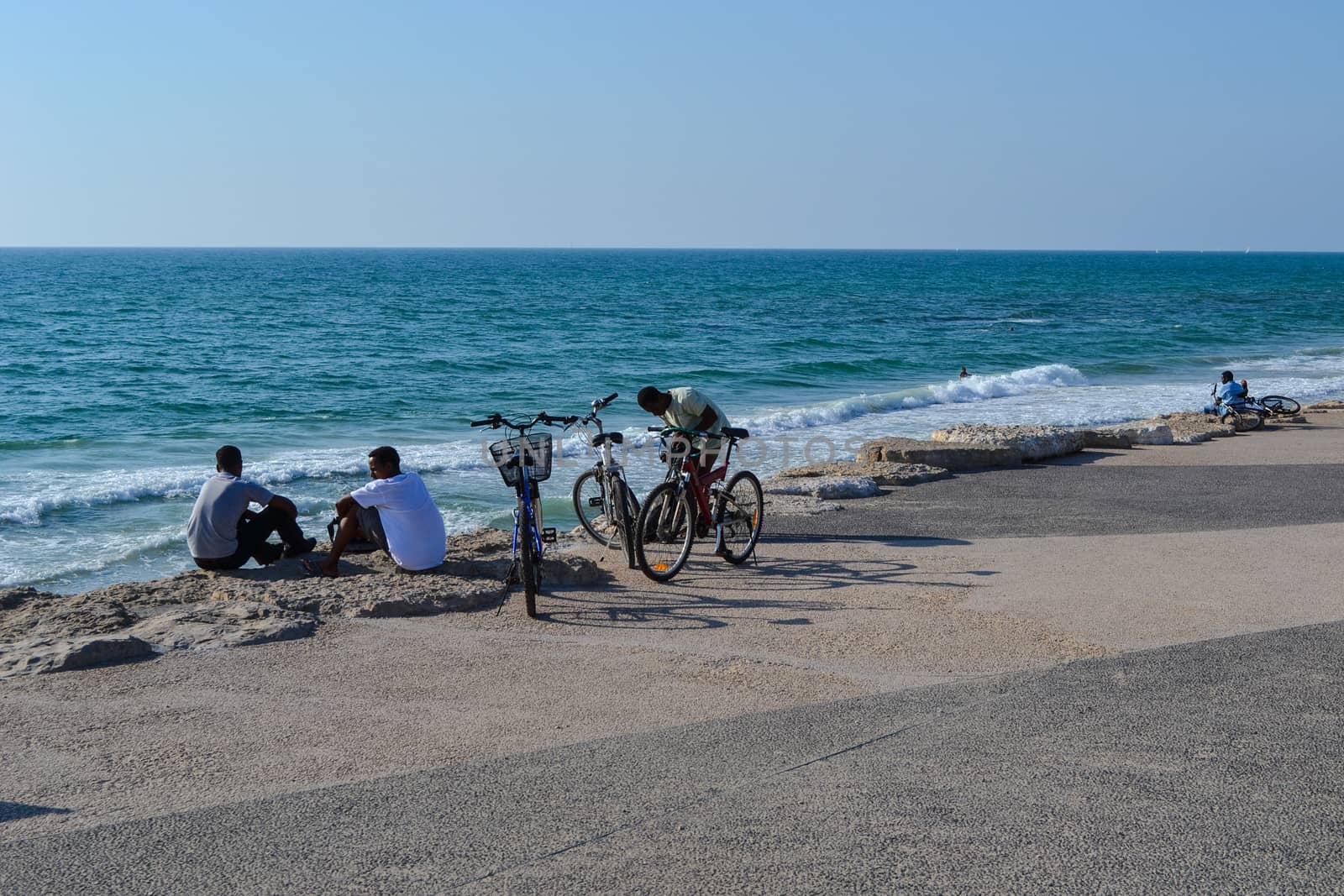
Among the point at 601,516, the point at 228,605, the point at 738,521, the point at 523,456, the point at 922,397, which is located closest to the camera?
the point at 228,605

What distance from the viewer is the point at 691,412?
9.20 metres

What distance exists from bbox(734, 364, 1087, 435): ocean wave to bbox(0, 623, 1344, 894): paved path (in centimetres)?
1591

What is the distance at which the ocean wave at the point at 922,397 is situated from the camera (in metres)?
22.7

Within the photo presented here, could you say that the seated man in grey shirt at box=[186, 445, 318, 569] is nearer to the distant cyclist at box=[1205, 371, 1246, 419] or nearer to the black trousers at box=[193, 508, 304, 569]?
the black trousers at box=[193, 508, 304, 569]

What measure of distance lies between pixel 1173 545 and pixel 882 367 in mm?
26624

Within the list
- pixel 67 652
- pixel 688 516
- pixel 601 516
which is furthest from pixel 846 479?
pixel 67 652

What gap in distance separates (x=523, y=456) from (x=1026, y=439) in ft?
28.9

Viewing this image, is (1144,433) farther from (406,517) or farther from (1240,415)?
(406,517)

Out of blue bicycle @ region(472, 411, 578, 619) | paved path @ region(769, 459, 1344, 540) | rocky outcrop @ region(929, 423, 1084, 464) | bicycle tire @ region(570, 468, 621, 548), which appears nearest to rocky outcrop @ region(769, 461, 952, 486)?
paved path @ region(769, 459, 1344, 540)

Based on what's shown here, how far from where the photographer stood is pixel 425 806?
4434 mm

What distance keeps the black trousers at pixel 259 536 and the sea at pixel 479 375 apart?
3786 millimetres

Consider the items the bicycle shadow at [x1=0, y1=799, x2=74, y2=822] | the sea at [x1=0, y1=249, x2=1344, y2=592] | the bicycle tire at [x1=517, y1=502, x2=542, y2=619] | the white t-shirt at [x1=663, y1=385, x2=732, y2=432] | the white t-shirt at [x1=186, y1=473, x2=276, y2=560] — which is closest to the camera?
the bicycle shadow at [x1=0, y1=799, x2=74, y2=822]

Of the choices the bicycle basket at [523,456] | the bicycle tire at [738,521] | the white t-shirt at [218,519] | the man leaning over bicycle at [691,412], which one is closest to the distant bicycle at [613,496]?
the man leaning over bicycle at [691,412]

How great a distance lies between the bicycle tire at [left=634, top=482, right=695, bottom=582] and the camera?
321 inches
